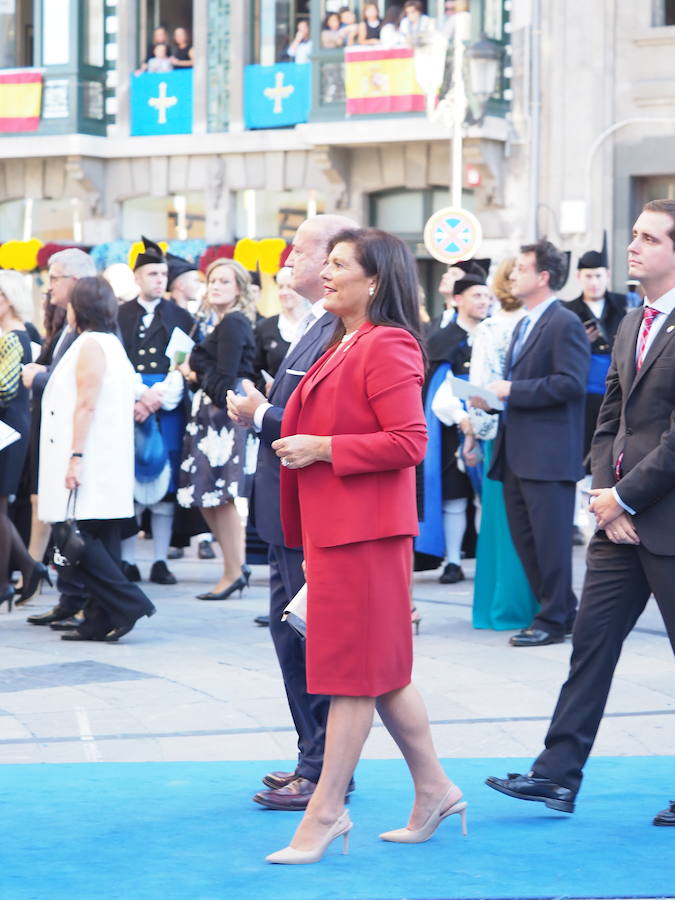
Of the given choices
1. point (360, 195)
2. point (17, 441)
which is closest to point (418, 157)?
point (360, 195)

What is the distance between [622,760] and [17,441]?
184 inches

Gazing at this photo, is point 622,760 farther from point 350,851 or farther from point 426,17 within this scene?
point 426,17

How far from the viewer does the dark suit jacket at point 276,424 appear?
583cm

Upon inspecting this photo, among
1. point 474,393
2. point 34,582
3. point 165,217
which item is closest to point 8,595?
point 34,582

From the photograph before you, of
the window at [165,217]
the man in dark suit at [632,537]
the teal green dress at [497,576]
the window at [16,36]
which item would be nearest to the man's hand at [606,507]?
the man in dark suit at [632,537]

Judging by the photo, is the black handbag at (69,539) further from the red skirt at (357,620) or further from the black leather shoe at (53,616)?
the red skirt at (357,620)

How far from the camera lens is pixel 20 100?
29125mm

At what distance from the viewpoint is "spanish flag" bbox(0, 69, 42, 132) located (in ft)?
95.0

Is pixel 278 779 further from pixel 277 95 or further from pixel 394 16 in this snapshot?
pixel 277 95

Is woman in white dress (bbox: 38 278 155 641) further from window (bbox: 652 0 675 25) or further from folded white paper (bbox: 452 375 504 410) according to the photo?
window (bbox: 652 0 675 25)

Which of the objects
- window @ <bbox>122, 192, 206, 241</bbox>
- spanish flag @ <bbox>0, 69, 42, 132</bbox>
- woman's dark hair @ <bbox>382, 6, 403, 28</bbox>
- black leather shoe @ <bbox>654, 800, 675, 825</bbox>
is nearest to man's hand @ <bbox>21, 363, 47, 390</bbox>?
black leather shoe @ <bbox>654, 800, 675, 825</bbox>

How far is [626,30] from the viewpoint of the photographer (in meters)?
24.4

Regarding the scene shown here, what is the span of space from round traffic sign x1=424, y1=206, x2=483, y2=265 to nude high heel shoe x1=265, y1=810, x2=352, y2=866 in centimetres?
1274

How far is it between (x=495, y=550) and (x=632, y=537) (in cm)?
424
